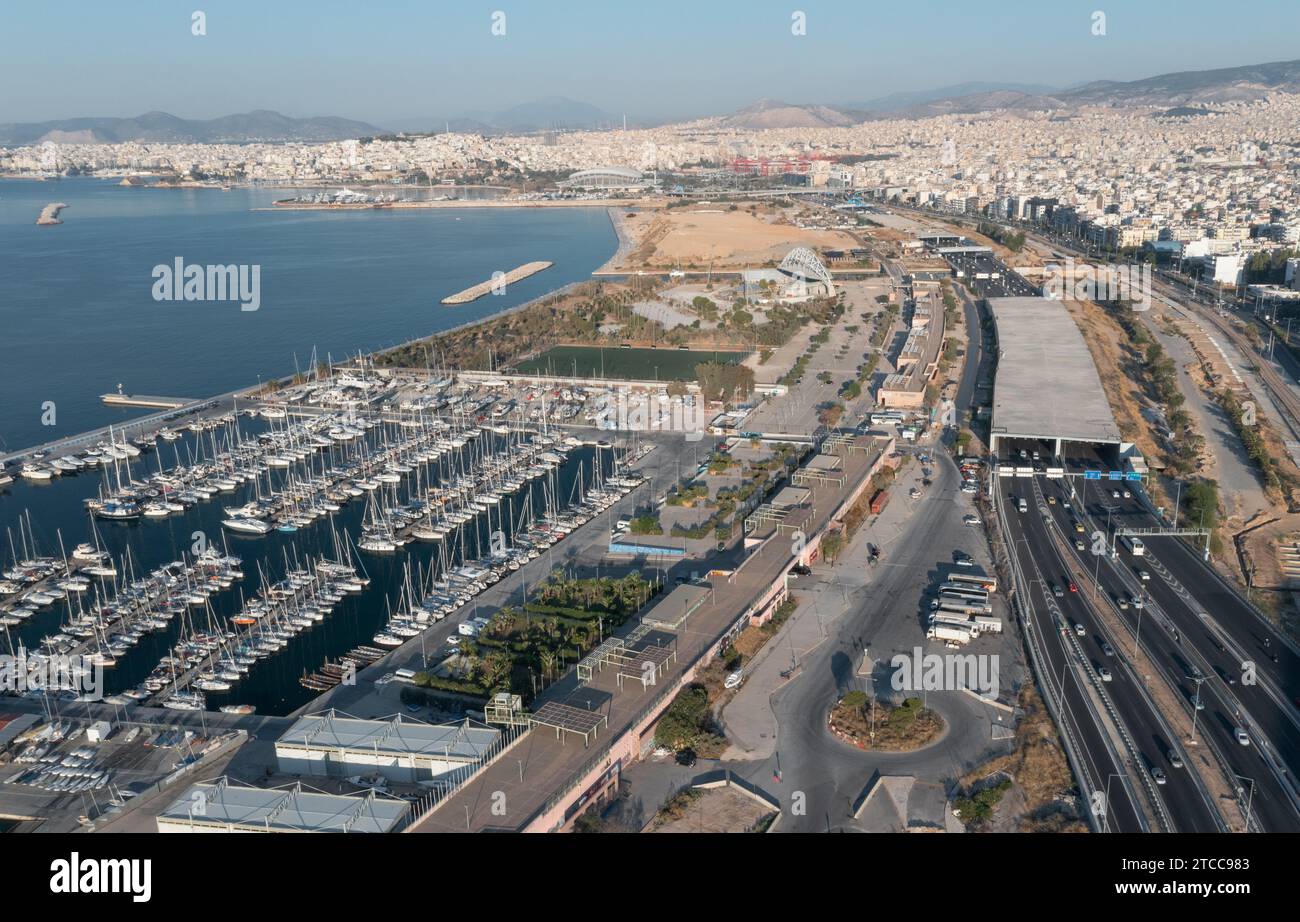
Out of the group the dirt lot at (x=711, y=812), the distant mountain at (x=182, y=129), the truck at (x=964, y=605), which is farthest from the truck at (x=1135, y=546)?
the distant mountain at (x=182, y=129)

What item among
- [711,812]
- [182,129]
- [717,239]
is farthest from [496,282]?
[182,129]

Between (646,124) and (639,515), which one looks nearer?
(639,515)

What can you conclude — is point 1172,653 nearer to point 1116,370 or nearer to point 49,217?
point 1116,370

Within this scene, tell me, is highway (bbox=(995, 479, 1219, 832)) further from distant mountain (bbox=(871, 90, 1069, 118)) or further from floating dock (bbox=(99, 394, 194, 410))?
distant mountain (bbox=(871, 90, 1069, 118))

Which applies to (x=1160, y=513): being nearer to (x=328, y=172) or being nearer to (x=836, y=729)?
(x=836, y=729)

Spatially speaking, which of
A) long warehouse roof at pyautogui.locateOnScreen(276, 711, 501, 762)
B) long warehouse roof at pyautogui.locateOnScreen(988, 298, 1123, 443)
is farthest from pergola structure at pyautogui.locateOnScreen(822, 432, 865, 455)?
long warehouse roof at pyautogui.locateOnScreen(276, 711, 501, 762)
